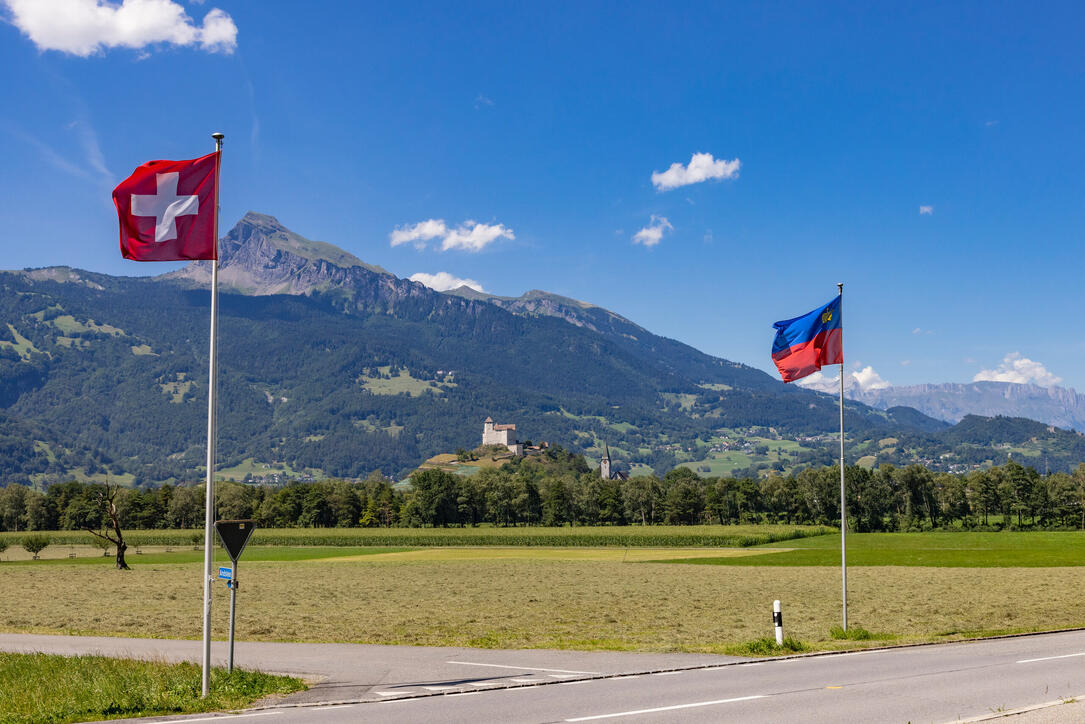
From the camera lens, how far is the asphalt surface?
15.9 m

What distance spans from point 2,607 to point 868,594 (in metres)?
44.1

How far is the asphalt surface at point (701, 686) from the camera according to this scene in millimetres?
15914

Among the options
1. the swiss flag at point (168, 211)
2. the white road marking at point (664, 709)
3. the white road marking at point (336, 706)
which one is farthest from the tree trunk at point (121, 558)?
the white road marking at point (664, 709)

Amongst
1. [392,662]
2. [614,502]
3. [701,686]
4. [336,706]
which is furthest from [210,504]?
[614,502]

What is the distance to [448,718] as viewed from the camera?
52.9ft

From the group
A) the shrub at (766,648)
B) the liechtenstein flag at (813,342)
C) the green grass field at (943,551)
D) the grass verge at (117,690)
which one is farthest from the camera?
the green grass field at (943,551)

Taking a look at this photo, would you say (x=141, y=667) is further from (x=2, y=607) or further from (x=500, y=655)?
(x=2, y=607)

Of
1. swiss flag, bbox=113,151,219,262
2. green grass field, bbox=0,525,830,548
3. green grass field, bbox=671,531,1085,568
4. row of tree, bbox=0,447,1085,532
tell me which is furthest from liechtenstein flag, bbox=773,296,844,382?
row of tree, bbox=0,447,1085,532

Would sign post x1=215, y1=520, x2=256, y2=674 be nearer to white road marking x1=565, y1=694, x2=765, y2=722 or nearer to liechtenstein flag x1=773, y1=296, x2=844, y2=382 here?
white road marking x1=565, y1=694, x2=765, y2=722

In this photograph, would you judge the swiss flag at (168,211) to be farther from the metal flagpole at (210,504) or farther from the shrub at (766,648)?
the shrub at (766,648)

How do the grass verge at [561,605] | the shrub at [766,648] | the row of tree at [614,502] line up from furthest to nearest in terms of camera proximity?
the row of tree at [614,502]
the grass verge at [561,605]
the shrub at [766,648]

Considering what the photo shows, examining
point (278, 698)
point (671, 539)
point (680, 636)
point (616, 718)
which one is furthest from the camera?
point (671, 539)

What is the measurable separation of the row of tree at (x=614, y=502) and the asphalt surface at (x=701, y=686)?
12651 centimetres

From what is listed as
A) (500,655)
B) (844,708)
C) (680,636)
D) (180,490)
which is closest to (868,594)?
(680,636)
